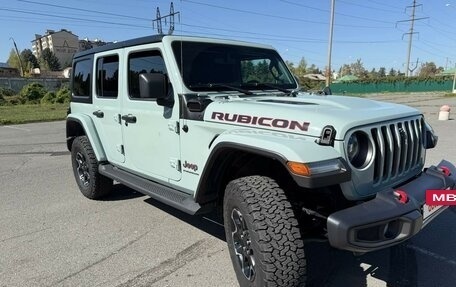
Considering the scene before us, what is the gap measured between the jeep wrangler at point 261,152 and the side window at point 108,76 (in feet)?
0.08

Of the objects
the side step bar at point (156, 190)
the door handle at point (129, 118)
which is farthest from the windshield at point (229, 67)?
the side step bar at point (156, 190)

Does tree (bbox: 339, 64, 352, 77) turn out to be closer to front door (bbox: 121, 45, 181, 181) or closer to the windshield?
the windshield

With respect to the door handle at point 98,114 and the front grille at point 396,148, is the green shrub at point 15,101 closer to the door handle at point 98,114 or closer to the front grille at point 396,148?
the door handle at point 98,114

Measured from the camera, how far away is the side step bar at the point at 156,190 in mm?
3503

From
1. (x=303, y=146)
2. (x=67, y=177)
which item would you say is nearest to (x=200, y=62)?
(x=303, y=146)

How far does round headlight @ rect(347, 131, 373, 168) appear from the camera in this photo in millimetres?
2729

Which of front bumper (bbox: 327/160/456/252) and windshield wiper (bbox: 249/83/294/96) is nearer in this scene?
front bumper (bbox: 327/160/456/252)

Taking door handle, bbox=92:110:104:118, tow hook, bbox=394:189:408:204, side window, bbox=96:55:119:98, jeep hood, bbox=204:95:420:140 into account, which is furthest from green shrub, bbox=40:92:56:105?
tow hook, bbox=394:189:408:204

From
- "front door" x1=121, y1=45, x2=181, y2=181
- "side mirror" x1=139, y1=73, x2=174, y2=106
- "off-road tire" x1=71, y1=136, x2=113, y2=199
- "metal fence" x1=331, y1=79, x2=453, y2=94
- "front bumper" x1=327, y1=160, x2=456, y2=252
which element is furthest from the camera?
"metal fence" x1=331, y1=79, x2=453, y2=94

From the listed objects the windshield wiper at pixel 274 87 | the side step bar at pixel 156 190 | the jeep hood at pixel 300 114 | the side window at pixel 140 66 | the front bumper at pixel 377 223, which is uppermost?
the side window at pixel 140 66

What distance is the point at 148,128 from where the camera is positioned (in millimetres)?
4133

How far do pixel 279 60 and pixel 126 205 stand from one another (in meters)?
2.77

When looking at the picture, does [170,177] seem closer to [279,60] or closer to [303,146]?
[303,146]

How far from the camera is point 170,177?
395 cm
